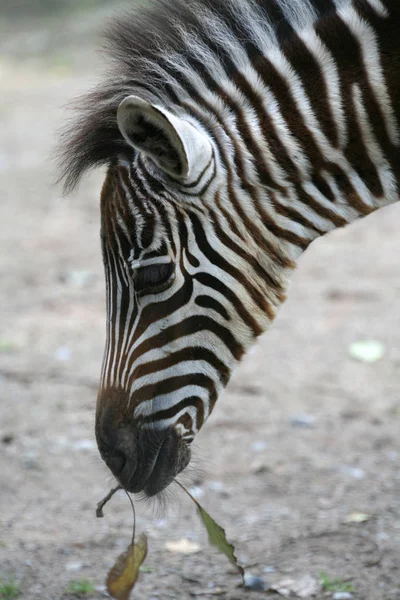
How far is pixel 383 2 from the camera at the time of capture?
3.34 m

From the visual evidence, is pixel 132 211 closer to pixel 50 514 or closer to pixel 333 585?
pixel 333 585

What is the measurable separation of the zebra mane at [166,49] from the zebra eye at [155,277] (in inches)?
18.1

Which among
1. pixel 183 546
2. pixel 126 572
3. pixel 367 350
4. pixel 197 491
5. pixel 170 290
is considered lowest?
pixel 367 350

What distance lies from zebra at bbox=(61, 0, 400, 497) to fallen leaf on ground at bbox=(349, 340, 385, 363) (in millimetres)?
3686

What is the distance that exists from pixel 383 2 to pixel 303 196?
778 mm

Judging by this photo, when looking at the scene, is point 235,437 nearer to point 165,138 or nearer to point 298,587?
point 298,587

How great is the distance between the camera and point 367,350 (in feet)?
23.3

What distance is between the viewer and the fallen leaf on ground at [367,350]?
276 inches

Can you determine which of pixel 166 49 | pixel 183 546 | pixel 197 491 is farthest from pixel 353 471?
pixel 166 49

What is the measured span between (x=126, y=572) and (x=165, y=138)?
6.16 feet

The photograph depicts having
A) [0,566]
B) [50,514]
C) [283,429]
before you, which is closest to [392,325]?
[283,429]

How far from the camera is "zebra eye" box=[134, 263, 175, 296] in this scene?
3.20 m

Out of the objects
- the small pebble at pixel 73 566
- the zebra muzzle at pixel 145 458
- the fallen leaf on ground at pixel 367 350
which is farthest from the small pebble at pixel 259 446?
the zebra muzzle at pixel 145 458

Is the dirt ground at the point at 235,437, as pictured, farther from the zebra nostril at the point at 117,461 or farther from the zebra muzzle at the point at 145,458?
the zebra nostril at the point at 117,461
